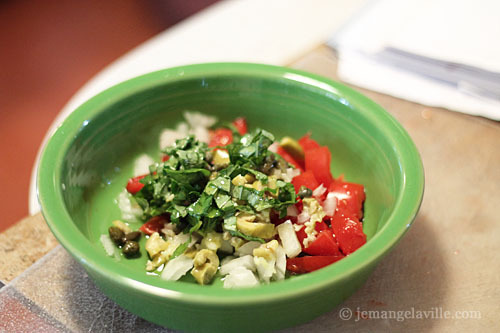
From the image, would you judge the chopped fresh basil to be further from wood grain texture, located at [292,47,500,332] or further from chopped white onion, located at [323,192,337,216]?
wood grain texture, located at [292,47,500,332]

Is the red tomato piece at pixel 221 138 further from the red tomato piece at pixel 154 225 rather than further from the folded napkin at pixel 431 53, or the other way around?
the folded napkin at pixel 431 53

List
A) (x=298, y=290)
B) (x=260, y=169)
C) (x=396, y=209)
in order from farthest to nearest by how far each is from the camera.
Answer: (x=260, y=169)
(x=396, y=209)
(x=298, y=290)

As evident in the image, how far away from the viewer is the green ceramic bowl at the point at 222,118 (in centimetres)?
79

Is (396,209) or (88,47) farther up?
(396,209)

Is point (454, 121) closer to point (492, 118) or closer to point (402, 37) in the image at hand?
point (492, 118)

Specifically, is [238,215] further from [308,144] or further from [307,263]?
[308,144]

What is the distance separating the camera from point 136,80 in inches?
48.1

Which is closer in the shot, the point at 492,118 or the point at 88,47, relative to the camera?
the point at 492,118

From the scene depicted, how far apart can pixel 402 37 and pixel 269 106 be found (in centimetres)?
57

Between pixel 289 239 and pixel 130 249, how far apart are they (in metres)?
0.32

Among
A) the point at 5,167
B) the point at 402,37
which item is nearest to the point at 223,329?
the point at 402,37

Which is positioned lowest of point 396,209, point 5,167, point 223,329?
point 5,167

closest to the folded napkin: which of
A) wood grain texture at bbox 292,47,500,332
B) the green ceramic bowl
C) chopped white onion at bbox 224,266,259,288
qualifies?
wood grain texture at bbox 292,47,500,332

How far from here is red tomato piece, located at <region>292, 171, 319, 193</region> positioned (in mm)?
1108
